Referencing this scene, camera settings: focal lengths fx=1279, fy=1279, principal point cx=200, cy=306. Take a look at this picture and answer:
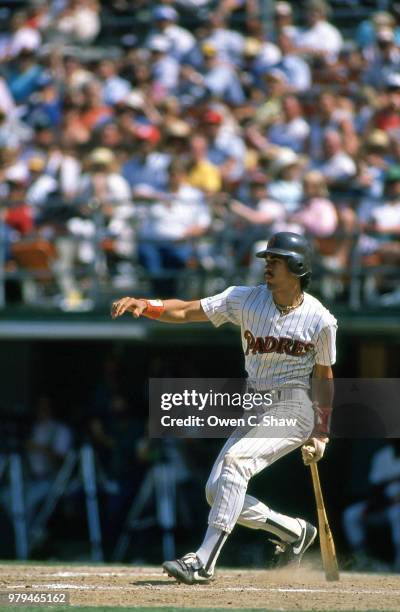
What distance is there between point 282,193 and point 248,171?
1.66 ft

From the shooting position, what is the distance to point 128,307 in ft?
20.9

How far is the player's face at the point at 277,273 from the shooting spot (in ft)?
21.3

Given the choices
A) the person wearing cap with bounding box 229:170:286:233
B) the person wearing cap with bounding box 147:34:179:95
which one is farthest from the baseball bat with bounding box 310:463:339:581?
the person wearing cap with bounding box 147:34:179:95

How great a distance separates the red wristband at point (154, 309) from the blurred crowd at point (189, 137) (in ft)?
14.2

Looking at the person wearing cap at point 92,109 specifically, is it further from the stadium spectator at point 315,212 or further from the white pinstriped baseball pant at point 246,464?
the white pinstriped baseball pant at point 246,464

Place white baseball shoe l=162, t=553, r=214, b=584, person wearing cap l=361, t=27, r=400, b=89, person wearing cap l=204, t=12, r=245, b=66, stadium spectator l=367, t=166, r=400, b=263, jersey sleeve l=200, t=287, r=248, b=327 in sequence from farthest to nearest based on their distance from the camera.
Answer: person wearing cap l=204, t=12, r=245, b=66 → person wearing cap l=361, t=27, r=400, b=89 → stadium spectator l=367, t=166, r=400, b=263 → jersey sleeve l=200, t=287, r=248, b=327 → white baseball shoe l=162, t=553, r=214, b=584

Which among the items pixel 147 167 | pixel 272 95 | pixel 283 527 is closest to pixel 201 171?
pixel 147 167

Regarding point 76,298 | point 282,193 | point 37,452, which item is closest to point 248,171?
Answer: point 282,193

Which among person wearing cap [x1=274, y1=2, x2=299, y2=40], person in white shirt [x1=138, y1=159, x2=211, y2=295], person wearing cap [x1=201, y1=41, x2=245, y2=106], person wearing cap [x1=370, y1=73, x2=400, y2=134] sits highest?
person wearing cap [x1=274, y1=2, x2=299, y2=40]

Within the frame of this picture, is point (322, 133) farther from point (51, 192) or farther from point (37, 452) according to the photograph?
point (37, 452)

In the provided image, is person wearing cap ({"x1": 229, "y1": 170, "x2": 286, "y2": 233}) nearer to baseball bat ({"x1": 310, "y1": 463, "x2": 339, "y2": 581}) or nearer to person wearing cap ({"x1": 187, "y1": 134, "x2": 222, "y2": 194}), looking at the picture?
person wearing cap ({"x1": 187, "y1": 134, "x2": 222, "y2": 194})

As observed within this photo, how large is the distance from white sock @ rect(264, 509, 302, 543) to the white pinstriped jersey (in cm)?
70

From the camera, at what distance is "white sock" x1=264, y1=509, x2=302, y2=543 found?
670cm

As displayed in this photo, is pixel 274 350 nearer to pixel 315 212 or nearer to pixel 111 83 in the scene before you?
pixel 315 212
